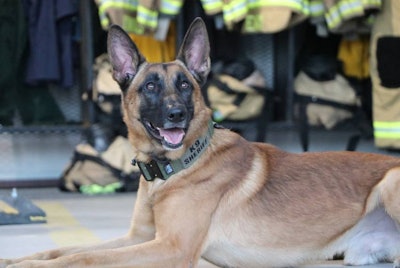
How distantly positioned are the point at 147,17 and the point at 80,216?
165 cm

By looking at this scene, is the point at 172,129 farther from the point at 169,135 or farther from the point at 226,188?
the point at 226,188

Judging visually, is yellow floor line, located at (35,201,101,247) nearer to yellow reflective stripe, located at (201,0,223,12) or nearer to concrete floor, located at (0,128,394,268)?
concrete floor, located at (0,128,394,268)

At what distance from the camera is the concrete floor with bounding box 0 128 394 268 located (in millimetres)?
4475

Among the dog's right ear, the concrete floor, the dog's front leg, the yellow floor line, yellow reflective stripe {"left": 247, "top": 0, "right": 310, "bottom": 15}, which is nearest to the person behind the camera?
the dog's front leg

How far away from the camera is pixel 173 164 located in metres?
3.53

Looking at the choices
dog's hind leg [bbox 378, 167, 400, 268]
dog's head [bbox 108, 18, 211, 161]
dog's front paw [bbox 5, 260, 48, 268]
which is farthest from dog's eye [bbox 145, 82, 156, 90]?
dog's hind leg [bbox 378, 167, 400, 268]

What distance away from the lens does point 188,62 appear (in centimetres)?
380

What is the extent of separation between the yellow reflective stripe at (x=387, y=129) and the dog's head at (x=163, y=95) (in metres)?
2.66

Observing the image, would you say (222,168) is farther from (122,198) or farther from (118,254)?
(122,198)

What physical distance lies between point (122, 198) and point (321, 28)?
84.1 inches

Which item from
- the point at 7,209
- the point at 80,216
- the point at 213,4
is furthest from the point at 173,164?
Answer: the point at 213,4

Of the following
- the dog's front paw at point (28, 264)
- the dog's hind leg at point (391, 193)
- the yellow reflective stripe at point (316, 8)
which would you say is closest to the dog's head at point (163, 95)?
the dog's front paw at point (28, 264)

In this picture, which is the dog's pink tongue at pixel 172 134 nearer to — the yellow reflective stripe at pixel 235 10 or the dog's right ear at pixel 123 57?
the dog's right ear at pixel 123 57

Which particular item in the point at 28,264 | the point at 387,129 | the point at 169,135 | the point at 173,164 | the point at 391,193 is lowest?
the point at 387,129
